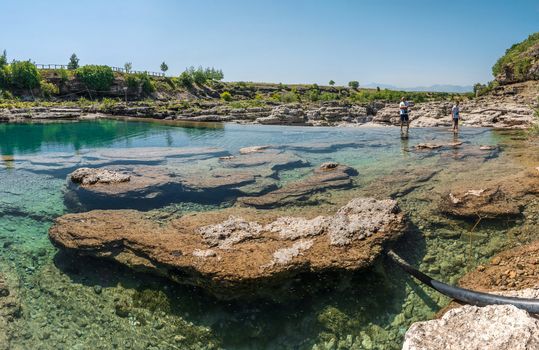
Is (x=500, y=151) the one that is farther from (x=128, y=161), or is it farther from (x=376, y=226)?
(x=128, y=161)

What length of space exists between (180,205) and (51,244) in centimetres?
383

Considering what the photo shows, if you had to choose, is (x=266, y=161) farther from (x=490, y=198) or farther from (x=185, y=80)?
(x=185, y=80)

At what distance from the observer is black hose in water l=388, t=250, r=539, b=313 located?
5207 mm

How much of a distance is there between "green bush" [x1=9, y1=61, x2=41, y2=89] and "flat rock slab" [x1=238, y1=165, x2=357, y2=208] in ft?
262

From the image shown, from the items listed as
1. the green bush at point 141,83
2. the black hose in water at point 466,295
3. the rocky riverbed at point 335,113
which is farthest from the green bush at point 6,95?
the black hose in water at point 466,295

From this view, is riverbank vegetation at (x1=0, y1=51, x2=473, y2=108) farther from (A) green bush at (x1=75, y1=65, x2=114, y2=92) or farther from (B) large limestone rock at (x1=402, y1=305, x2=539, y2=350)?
(B) large limestone rock at (x1=402, y1=305, x2=539, y2=350)

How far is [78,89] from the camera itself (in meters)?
82.9

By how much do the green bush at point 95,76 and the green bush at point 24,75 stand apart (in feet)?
29.3

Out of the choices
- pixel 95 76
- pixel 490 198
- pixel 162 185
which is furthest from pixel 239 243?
pixel 95 76

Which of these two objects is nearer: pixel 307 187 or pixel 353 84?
pixel 307 187

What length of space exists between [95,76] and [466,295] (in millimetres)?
90434

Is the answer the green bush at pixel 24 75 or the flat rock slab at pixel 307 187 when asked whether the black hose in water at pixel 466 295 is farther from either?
the green bush at pixel 24 75

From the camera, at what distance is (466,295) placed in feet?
20.3

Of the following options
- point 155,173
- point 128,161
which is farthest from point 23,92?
point 155,173
